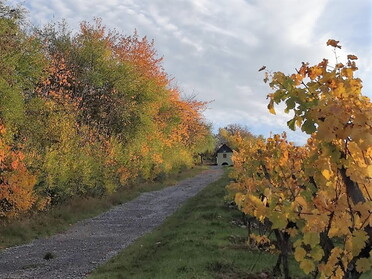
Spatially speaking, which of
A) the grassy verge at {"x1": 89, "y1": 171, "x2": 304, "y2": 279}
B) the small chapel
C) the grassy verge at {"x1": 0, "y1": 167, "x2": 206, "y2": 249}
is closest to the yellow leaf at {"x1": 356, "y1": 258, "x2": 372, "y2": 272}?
the grassy verge at {"x1": 89, "y1": 171, "x2": 304, "y2": 279}

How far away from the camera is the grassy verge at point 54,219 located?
593 inches

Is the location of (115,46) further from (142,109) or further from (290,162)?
(290,162)

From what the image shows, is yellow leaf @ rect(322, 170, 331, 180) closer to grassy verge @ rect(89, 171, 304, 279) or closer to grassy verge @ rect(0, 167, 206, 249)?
grassy verge @ rect(89, 171, 304, 279)

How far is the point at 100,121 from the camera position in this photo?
2881 cm

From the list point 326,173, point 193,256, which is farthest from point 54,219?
point 326,173

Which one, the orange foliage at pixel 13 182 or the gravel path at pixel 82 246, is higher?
the orange foliage at pixel 13 182

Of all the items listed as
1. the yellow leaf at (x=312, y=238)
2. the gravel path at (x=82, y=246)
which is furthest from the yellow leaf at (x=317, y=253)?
the gravel path at (x=82, y=246)

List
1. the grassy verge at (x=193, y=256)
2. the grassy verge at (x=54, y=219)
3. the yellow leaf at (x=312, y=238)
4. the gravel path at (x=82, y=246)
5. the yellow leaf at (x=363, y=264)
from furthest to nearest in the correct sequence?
the grassy verge at (x=54, y=219) < the gravel path at (x=82, y=246) < the grassy verge at (x=193, y=256) < the yellow leaf at (x=312, y=238) < the yellow leaf at (x=363, y=264)

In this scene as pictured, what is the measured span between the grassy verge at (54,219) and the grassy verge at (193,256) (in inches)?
182

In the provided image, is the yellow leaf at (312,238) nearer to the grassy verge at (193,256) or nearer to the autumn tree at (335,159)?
the autumn tree at (335,159)

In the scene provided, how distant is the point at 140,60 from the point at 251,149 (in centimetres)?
2310

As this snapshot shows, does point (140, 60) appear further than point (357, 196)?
Yes

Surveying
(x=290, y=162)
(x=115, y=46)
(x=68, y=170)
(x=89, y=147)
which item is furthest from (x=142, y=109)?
(x=290, y=162)

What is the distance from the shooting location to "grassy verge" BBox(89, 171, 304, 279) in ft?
30.0
